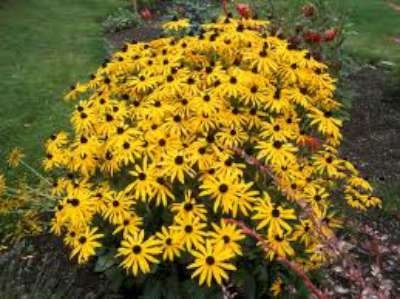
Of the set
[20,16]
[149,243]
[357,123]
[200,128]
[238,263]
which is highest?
[200,128]

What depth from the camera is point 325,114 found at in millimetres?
4574

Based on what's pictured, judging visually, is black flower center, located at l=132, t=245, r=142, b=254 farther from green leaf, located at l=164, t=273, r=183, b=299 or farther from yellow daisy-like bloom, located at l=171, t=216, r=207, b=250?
green leaf, located at l=164, t=273, r=183, b=299

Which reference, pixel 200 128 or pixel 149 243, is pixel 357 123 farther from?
pixel 149 243

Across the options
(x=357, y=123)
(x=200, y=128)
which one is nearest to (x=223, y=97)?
(x=200, y=128)

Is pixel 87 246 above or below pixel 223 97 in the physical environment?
below

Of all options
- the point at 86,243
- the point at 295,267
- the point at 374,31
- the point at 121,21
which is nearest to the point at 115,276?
the point at 86,243

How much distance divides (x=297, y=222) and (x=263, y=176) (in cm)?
36

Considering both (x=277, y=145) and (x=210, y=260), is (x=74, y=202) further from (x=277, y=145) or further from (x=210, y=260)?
(x=277, y=145)

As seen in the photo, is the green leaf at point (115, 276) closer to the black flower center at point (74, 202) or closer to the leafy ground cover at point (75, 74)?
the black flower center at point (74, 202)

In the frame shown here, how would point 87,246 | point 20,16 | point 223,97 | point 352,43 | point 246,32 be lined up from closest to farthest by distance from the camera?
point 87,246, point 223,97, point 246,32, point 352,43, point 20,16

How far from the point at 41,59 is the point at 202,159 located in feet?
26.6

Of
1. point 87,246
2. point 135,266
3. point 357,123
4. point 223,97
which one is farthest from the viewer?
point 357,123

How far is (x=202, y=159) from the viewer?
4039mm

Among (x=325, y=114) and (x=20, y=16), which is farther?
(x=20, y=16)
